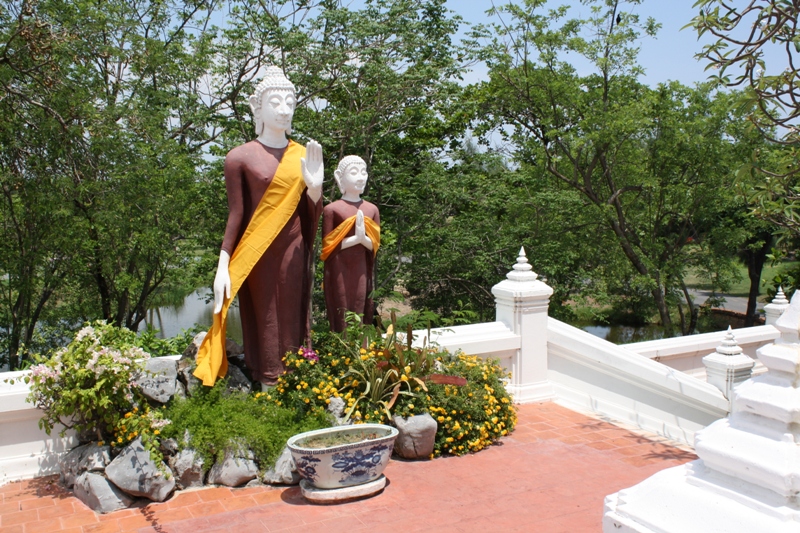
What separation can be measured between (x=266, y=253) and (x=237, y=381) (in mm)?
1007

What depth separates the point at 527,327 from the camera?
6.92 m

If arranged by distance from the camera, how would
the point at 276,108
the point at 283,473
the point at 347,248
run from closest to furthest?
1. the point at 283,473
2. the point at 276,108
3. the point at 347,248

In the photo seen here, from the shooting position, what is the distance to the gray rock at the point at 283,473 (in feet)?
15.7

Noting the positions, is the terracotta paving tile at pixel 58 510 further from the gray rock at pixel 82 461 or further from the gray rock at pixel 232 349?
the gray rock at pixel 232 349

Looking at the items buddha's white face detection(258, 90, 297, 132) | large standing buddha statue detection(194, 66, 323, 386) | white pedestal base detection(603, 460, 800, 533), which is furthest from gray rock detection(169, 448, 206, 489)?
white pedestal base detection(603, 460, 800, 533)

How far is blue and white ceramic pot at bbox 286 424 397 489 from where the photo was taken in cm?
444

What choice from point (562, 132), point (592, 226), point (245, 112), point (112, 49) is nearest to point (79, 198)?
point (112, 49)

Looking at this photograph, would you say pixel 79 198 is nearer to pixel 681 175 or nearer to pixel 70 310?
pixel 70 310

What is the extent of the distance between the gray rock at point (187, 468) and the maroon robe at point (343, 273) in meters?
1.79

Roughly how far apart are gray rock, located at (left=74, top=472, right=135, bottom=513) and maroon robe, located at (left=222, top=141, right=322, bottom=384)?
1303 mm

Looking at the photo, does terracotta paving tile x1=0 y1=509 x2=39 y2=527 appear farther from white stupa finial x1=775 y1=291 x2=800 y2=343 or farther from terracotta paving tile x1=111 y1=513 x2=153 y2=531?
white stupa finial x1=775 y1=291 x2=800 y2=343

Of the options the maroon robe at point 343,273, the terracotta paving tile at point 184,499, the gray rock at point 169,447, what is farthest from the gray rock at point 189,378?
the maroon robe at point 343,273

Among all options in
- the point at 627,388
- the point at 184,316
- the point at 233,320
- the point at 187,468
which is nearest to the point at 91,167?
the point at 187,468

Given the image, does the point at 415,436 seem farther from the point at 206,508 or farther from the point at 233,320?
the point at 233,320
